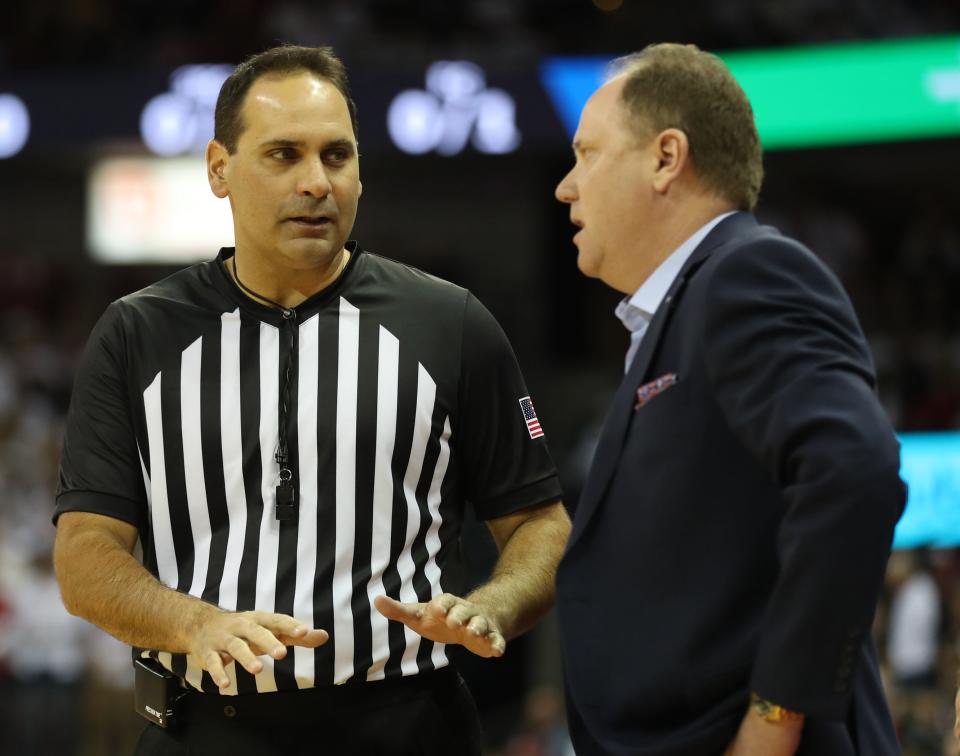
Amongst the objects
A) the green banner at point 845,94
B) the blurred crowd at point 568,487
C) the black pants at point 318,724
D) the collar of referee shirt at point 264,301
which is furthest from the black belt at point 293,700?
the green banner at point 845,94

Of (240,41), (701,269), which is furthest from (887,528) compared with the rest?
(240,41)

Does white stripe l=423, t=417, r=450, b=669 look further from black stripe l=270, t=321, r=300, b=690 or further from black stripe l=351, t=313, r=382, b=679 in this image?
black stripe l=270, t=321, r=300, b=690

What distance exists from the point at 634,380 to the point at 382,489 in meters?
0.64

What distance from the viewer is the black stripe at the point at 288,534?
2.44 meters

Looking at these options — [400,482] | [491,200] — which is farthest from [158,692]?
[491,200]

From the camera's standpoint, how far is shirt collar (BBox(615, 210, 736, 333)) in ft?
7.09

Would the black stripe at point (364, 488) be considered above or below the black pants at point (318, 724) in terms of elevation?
above

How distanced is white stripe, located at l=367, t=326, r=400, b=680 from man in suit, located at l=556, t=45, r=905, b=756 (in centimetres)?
46

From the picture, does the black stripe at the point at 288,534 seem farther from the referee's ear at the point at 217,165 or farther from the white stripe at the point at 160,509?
the referee's ear at the point at 217,165

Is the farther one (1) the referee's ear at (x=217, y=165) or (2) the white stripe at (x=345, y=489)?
(1) the referee's ear at (x=217, y=165)

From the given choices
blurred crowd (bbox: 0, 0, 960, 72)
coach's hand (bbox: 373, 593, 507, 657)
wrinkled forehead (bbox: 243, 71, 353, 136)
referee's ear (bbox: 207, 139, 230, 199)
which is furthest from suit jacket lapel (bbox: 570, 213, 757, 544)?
blurred crowd (bbox: 0, 0, 960, 72)

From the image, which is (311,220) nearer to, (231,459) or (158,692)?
(231,459)

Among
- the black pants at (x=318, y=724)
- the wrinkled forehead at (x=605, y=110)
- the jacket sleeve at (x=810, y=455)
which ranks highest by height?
the wrinkled forehead at (x=605, y=110)

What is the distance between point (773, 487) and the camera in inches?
77.6
